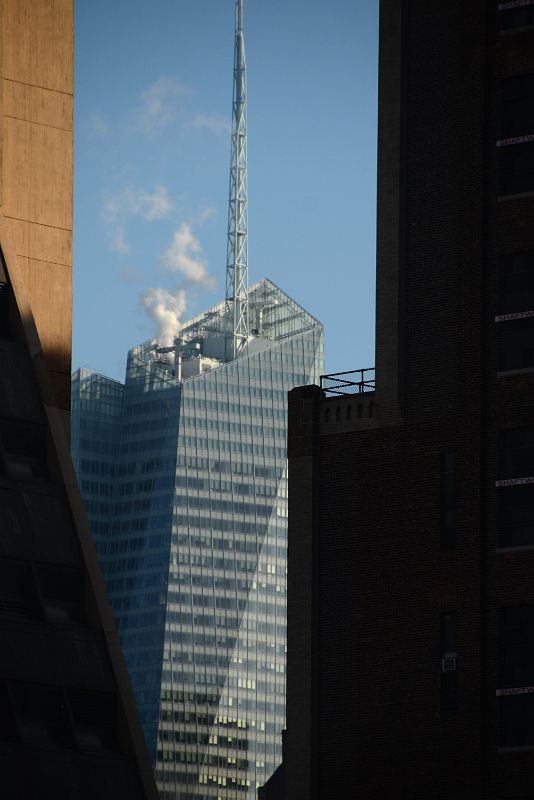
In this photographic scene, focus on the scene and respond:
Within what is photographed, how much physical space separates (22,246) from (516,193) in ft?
59.3

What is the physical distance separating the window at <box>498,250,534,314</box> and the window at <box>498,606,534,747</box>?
1080 centimetres


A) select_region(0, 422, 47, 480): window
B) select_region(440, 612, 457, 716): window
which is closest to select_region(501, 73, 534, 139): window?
select_region(440, 612, 457, 716): window

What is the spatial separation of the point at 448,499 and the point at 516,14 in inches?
724

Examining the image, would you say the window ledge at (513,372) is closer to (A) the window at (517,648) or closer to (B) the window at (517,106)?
(A) the window at (517,648)

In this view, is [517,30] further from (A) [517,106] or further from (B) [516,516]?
(B) [516,516]

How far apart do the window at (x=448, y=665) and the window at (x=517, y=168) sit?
1556cm

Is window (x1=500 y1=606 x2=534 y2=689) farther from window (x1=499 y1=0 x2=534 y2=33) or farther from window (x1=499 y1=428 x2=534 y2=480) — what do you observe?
window (x1=499 y1=0 x2=534 y2=33)

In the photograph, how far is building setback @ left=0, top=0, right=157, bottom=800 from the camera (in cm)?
6078

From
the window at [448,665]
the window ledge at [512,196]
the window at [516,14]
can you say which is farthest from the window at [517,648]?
the window at [516,14]

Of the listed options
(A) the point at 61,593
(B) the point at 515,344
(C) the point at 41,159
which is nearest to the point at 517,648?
(B) the point at 515,344

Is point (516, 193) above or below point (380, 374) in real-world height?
above

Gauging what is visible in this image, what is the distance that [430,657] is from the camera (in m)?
70.1

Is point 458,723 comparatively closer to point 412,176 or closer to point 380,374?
point 380,374

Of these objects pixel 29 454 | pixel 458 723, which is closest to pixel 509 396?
pixel 458 723
